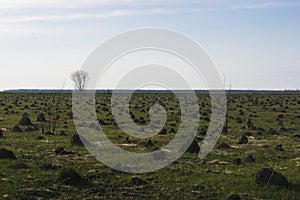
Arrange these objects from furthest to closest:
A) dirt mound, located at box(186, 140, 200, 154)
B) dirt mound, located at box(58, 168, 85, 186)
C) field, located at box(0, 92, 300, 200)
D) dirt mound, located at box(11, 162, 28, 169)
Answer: dirt mound, located at box(186, 140, 200, 154) < dirt mound, located at box(11, 162, 28, 169) < dirt mound, located at box(58, 168, 85, 186) < field, located at box(0, 92, 300, 200)

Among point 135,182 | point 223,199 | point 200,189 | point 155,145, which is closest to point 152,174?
point 135,182

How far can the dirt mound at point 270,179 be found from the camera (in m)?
13.4

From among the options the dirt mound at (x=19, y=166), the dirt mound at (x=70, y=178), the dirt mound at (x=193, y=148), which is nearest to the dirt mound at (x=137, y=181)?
the dirt mound at (x=70, y=178)

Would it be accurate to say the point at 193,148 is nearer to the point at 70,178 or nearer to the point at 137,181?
the point at 137,181

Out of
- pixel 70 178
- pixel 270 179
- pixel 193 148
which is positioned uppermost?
pixel 193 148

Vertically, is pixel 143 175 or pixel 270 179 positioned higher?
pixel 270 179

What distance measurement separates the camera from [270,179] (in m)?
13.5

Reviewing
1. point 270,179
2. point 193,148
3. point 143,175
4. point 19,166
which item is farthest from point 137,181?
point 193,148

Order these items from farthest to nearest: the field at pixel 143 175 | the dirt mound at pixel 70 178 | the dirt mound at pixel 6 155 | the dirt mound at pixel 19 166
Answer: the dirt mound at pixel 6 155
the dirt mound at pixel 19 166
the dirt mound at pixel 70 178
the field at pixel 143 175

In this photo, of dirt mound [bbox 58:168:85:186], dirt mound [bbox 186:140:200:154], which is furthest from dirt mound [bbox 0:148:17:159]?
dirt mound [bbox 186:140:200:154]

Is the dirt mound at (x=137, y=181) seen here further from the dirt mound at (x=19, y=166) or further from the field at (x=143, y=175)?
the dirt mound at (x=19, y=166)

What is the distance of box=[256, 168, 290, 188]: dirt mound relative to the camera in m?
13.4

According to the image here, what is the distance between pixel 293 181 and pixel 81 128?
17504 millimetres

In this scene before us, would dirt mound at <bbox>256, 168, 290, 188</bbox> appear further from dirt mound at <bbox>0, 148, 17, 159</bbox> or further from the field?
dirt mound at <bbox>0, 148, 17, 159</bbox>
